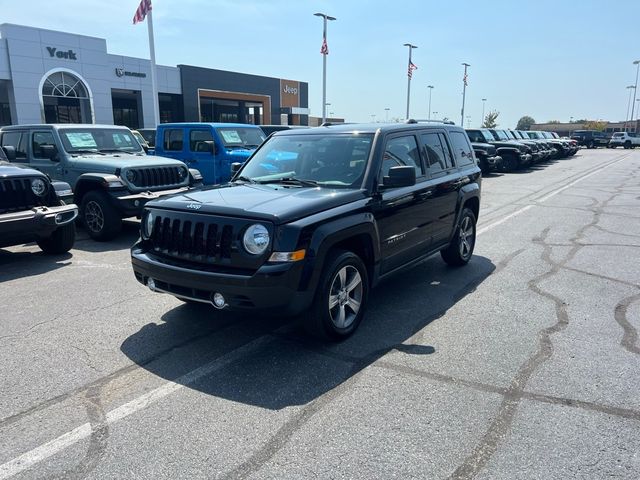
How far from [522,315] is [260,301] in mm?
2763

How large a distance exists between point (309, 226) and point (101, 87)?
118 ft

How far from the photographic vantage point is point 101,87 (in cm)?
3488

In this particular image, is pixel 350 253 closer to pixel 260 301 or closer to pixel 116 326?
pixel 260 301

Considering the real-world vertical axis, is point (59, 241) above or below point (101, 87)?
below

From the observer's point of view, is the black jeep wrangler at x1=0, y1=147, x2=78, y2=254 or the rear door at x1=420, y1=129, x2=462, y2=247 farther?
the black jeep wrangler at x1=0, y1=147, x2=78, y2=254

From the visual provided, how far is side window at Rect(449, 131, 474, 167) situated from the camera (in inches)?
257

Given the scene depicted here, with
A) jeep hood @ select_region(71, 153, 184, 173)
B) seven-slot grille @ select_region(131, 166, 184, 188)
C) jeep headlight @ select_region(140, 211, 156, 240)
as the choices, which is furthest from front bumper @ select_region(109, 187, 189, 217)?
jeep headlight @ select_region(140, 211, 156, 240)

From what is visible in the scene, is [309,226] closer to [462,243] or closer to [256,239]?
[256,239]

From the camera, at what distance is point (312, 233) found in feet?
12.7

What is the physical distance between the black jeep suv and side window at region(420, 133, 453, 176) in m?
0.03

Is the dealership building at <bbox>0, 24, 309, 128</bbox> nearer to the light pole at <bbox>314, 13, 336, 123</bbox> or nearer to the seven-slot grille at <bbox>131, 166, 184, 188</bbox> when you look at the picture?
→ the light pole at <bbox>314, 13, 336, 123</bbox>

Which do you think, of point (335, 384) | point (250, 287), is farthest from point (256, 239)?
point (335, 384)

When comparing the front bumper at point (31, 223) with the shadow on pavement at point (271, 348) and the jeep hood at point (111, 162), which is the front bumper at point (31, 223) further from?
the shadow on pavement at point (271, 348)

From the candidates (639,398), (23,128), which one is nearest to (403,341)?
(639,398)
